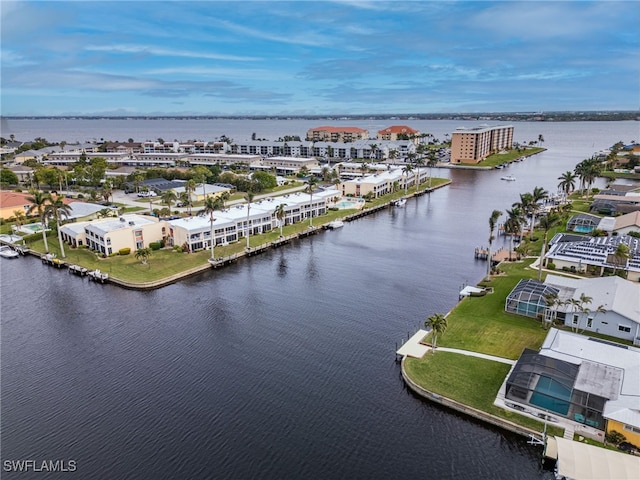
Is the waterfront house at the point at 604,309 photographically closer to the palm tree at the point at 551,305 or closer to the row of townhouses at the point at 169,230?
the palm tree at the point at 551,305

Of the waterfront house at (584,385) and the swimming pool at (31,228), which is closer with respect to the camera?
the waterfront house at (584,385)

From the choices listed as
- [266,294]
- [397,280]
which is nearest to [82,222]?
[266,294]

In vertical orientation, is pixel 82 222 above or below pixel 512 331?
above

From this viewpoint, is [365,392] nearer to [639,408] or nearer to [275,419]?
[275,419]

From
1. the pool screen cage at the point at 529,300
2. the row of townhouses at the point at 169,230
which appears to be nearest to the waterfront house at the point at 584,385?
the pool screen cage at the point at 529,300

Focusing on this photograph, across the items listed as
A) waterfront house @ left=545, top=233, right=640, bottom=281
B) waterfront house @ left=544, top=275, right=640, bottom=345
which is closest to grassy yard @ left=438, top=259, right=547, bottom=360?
waterfront house @ left=544, top=275, right=640, bottom=345

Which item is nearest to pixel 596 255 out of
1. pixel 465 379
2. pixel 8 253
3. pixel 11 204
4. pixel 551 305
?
pixel 551 305

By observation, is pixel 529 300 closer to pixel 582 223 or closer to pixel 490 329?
pixel 490 329
